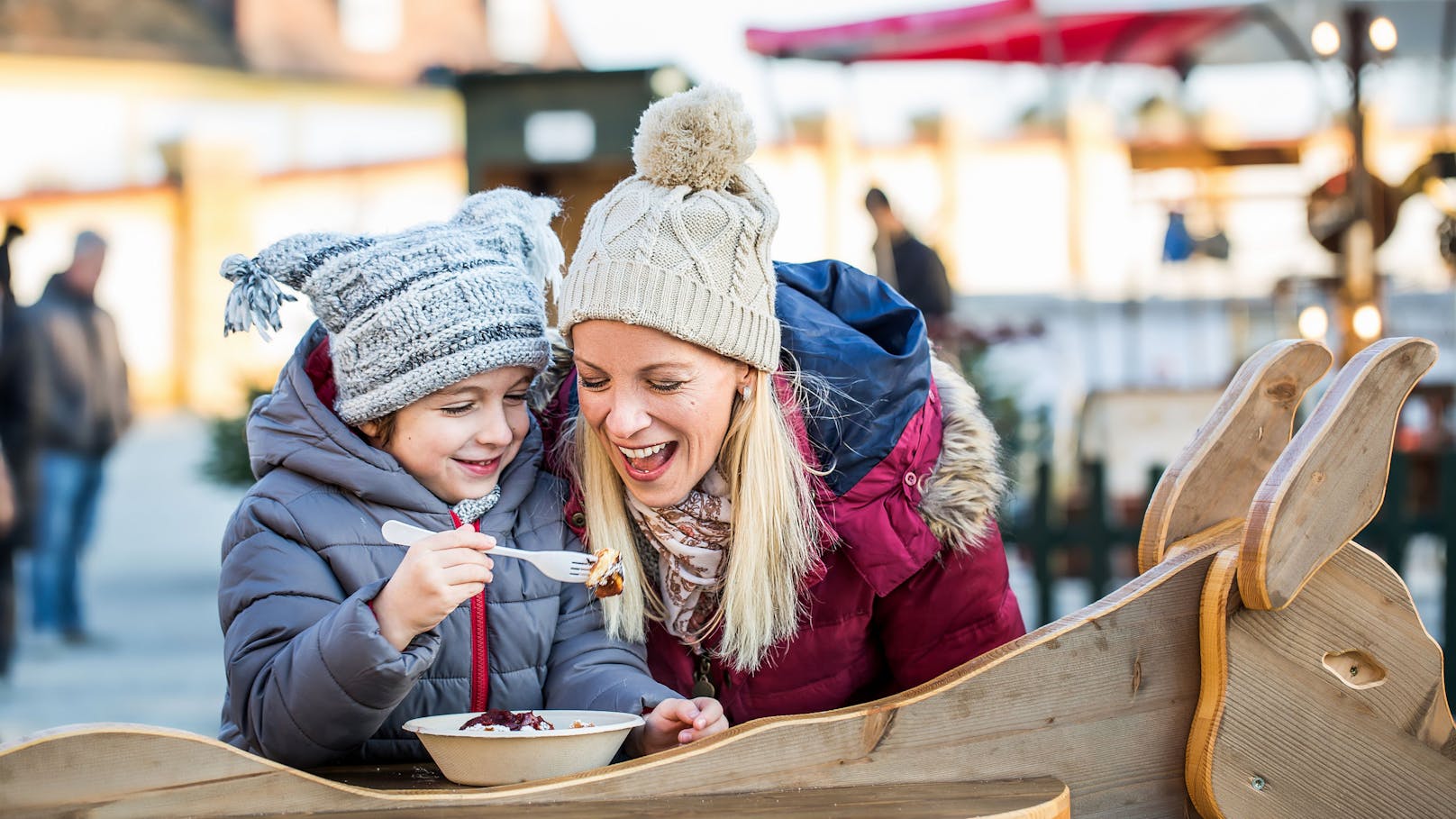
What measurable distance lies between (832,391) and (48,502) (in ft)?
Result: 17.5

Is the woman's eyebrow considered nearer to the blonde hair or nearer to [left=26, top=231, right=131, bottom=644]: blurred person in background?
the blonde hair

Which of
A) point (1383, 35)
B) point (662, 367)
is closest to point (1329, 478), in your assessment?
point (662, 367)

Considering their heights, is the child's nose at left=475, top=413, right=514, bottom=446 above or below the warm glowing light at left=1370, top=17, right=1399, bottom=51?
below

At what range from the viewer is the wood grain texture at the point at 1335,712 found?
1.61 m

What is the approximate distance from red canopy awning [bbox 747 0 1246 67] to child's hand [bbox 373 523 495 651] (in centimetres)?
681

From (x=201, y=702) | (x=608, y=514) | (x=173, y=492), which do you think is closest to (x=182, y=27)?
(x=173, y=492)

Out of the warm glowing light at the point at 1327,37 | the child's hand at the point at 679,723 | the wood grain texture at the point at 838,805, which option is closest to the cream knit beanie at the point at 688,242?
the child's hand at the point at 679,723

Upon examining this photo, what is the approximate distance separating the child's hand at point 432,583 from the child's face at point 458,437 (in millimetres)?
288

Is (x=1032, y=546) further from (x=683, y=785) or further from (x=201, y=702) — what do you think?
(x=683, y=785)

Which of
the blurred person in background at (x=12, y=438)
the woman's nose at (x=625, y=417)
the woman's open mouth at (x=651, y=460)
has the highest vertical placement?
the woman's nose at (x=625, y=417)

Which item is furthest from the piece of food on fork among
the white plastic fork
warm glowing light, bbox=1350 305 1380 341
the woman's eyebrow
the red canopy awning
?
the red canopy awning

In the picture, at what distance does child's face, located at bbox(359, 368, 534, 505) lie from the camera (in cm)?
189

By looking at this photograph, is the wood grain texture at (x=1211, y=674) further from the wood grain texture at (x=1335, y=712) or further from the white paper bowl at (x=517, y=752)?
the white paper bowl at (x=517, y=752)

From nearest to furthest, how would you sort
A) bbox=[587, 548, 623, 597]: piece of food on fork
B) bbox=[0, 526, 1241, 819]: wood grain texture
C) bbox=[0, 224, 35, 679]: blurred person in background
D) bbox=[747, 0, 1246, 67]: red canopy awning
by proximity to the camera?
bbox=[0, 526, 1241, 819]: wood grain texture < bbox=[587, 548, 623, 597]: piece of food on fork < bbox=[0, 224, 35, 679]: blurred person in background < bbox=[747, 0, 1246, 67]: red canopy awning
